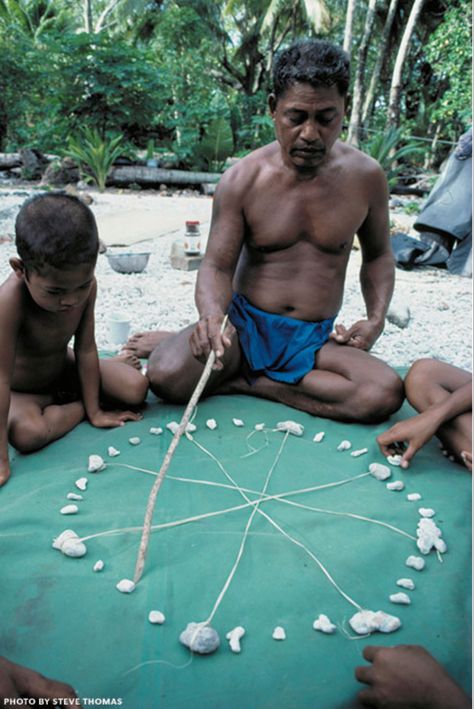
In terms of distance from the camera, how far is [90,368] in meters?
2.22

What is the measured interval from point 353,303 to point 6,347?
3160 mm

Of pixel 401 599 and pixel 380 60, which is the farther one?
pixel 380 60

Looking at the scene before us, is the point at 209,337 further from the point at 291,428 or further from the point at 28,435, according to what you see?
the point at 28,435

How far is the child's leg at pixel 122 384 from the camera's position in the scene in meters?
2.35

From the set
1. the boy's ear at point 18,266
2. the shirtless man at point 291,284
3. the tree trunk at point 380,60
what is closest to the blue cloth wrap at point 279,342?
the shirtless man at point 291,284

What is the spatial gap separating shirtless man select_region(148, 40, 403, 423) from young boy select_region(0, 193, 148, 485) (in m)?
0.29

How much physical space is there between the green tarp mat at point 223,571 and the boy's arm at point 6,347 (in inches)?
4.8

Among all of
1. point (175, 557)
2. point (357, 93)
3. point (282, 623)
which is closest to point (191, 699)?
point (282, 623)

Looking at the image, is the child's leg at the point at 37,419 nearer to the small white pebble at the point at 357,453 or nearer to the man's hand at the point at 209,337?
the man's hand at the point at 209,337

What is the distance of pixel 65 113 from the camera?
43.1 feet

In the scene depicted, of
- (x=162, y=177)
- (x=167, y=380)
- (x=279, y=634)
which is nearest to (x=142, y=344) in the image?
(x=167, y=380)

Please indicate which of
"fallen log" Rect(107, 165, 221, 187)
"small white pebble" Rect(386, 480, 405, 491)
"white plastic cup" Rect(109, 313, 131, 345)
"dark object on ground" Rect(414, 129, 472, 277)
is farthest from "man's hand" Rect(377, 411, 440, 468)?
"fallen log" Rect(107, 165, 221, 187)

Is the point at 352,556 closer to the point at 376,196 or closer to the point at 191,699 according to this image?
the point at 191,699

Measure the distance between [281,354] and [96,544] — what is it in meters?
1.17
